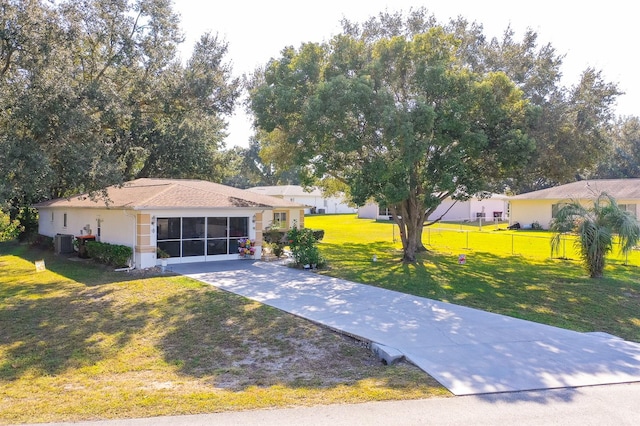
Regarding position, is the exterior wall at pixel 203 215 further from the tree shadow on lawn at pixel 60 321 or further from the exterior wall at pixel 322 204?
the exterior wall at pixel 322 204

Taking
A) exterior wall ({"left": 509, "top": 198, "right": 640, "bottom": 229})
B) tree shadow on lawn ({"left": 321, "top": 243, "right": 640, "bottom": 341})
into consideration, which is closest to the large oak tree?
tree shadow on lawn ({"left": 321, "top": 243, "right": 640, "bottom": 341})

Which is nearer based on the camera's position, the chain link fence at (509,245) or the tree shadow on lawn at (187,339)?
the tree shadow on lawn at (187,339)

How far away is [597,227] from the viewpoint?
14023mm

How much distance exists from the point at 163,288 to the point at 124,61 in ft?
24.8

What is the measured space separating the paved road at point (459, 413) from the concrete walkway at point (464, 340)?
0.34 m

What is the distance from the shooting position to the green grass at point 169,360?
553 cm

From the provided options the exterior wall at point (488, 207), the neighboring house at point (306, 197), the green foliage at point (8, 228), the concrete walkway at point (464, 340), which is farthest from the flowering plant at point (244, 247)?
the exterior wall at point (488, 207)

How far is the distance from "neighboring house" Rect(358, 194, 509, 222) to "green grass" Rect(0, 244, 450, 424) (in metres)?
33.4

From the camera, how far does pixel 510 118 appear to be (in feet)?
57.0

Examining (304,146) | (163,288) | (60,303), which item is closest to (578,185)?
(304,146)

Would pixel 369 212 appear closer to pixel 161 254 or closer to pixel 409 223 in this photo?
pixel 409 223

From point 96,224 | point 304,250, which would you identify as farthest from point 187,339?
point 96,224

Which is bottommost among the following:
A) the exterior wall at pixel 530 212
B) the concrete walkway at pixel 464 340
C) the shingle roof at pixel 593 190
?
the concrete walkway at pixel 464 340

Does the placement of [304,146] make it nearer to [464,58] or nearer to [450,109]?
[450,109]
